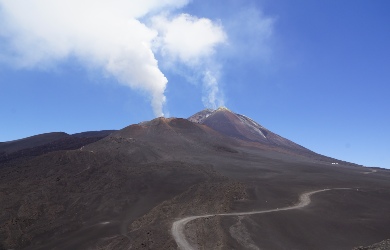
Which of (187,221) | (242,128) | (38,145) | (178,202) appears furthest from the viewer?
(242,128)

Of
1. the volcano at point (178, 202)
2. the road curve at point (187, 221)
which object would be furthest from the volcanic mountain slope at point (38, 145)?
the road curve at point (187, 221)

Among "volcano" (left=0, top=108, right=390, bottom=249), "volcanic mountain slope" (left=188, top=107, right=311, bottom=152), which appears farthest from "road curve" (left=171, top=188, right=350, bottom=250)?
"volcanic mountain slope" (left=188, top=107, right=311, bottom=152)

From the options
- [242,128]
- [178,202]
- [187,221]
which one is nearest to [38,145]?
[178,202]

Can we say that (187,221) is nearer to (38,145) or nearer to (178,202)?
(178,202)

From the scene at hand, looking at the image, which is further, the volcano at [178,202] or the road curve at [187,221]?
the volcano at [178,202]

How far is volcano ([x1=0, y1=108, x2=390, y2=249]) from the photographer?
35.2 metres

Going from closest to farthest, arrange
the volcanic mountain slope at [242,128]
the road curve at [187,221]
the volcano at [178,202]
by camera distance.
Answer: the road curve at [187,221] → the volcano at [178,202] → the volcanic mountain slope at [242,128]

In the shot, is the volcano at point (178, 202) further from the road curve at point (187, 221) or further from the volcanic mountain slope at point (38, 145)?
the volcanic mountain slope at point (38, 145)

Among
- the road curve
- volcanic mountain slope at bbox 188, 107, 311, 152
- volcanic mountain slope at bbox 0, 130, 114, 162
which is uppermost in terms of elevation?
volcanic mountain slope at bbox 188, 107, 311, 152

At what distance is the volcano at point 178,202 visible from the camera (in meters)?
35.2

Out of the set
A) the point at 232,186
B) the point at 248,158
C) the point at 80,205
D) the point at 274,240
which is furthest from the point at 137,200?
the point at 248,158

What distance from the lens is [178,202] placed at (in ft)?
158

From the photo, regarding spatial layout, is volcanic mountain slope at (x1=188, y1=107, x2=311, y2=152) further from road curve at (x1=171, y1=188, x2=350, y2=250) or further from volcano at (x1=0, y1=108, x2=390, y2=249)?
road curve at (x1=171, y1=188, x2=350, y2=250)

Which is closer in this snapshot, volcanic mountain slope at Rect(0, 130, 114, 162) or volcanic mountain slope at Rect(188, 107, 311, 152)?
volcanic mountain slope at Rect(0, 130, 114, 162)
